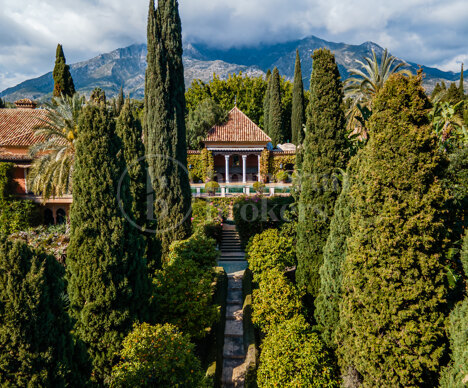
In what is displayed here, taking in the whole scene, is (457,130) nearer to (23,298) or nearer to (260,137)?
(23,298)

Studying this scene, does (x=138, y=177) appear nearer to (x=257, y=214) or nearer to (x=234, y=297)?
(x=234, y=297)

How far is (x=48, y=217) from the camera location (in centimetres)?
1720

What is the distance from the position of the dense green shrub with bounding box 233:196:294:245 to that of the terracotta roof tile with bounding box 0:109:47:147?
13.1 metres

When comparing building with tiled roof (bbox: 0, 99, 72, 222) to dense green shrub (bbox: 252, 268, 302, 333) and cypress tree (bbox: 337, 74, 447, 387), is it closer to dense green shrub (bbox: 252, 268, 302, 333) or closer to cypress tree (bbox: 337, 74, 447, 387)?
dense green shrub (bbox: 252, 268, 302, 333)

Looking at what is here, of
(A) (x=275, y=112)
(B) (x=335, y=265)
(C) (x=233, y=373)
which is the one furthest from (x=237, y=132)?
(C) (x=233, y=373)

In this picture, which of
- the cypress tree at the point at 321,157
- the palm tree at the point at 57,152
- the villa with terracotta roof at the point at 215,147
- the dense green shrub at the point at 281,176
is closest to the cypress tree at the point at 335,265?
the cypress tree at the point at 321,157

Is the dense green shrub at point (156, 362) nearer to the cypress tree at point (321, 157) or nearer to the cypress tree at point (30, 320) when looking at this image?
the cypress tree at point (30, 320)

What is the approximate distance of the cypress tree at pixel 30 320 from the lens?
3.24 meters

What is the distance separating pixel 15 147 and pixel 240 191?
14.6 meters

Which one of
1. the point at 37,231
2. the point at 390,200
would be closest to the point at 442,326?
the point at 390,200

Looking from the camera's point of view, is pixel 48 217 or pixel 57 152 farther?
pixel 48 217

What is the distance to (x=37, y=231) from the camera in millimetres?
15000

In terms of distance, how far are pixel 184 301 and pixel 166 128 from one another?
319 inches

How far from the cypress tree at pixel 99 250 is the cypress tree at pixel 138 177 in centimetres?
271
